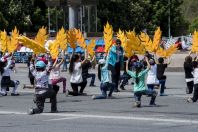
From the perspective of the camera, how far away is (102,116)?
15609mm

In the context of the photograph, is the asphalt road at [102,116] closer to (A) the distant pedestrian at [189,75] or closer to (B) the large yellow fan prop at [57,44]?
(A) the distant pedestrian at [189,75]

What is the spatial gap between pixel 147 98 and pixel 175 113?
4.36 meters

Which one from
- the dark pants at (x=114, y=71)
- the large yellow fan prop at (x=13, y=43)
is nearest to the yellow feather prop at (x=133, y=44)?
the dark pants at (x=114, y=71)

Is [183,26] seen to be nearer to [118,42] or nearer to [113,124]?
[118,42]

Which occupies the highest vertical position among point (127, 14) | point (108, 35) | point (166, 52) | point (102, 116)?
point (127, 14)

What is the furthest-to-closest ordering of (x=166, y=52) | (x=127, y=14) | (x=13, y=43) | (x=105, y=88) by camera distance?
(x=127, y=14) < (x=166, y=52) < (x=13, y=43) < (x=105, y=88)

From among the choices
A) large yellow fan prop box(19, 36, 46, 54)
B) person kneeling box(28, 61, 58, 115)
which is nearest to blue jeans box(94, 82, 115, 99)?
large yellow fan prop box(19, 36, 46, 54)

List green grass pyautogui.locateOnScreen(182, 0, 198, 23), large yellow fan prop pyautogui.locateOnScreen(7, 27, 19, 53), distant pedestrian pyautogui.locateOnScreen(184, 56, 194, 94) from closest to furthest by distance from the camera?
large yellow fan prop pyautogui.locateOnScreen(7, 27, 19, 53) → distant pedestrian pyautogui.locateOnScreen(184, 56, 194, 94) → green grass pyautogui.locateOnScreen(182, 0, 198, 23)

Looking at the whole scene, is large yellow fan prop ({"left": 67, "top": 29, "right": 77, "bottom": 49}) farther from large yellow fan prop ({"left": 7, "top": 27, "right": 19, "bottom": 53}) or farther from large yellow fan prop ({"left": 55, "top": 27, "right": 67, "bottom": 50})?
large yellow fan prop ({"left": 7, "top": 27, "right": 19, "bottom": 53})

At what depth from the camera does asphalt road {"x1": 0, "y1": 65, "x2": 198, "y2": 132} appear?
13.5 metres

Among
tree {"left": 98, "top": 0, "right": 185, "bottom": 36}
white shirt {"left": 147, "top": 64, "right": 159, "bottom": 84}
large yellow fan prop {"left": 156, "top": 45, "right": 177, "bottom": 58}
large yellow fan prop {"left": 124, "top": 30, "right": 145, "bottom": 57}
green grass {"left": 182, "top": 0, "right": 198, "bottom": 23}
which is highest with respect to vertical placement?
green grass {"left": 182, "top": 0, "right": 198, "bottom": 23}

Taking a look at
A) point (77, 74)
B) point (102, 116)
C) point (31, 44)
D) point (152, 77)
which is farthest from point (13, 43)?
point (102, 116)

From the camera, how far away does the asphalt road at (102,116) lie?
533 inches

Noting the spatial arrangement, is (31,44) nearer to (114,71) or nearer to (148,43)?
(114,71)
